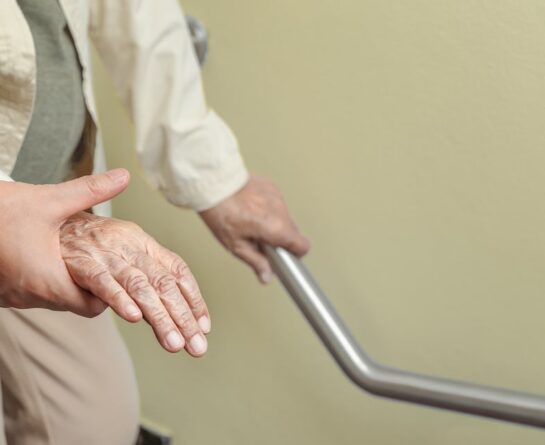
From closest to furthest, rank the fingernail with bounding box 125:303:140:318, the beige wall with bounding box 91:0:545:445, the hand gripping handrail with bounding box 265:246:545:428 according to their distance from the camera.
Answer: the fingernail with bounding box 125:303:140:318 → the hand gripping handrail with bounding box 265:246:545:428 → the beige wall with bounding box 91:0:545:445

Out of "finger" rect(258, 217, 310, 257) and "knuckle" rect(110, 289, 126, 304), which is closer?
"knuckle" rect(110, 289, 126, 304)

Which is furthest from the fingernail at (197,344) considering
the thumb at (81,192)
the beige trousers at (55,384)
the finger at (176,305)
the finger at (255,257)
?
the finger at (255,257)

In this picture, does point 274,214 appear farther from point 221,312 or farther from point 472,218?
point 221,312

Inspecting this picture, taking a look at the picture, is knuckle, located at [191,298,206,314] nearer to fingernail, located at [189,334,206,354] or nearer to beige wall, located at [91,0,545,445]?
fingernail, located at [189,334,206,354]

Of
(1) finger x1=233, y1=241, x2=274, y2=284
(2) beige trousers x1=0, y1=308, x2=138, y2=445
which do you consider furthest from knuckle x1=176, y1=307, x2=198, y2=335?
(1) finger x1=233, y1=241, x2=274, y2=284

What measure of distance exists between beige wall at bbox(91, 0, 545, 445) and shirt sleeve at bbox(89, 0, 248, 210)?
0.13 meters

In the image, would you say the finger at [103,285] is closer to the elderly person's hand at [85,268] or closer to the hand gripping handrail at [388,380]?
the elderly person's hand at [85,268]

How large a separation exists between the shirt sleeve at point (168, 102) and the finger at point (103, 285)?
0.37m

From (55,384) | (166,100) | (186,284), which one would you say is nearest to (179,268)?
(186,284)

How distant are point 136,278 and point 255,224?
0.37m

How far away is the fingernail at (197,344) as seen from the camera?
50 centimetres

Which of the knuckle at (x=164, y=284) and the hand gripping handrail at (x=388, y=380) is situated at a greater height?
the knuckle at (x=164, y=284)

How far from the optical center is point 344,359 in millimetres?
789

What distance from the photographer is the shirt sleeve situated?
0.86 meters
